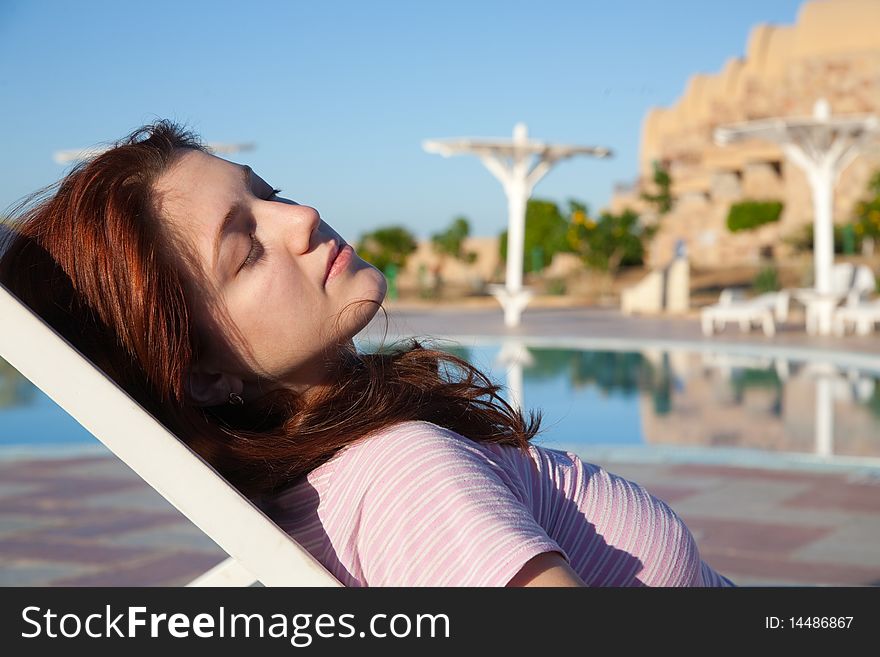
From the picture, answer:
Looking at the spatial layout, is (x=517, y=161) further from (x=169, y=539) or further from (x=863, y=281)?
(x=169, y=539)

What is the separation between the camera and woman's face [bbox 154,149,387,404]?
106 centimetres

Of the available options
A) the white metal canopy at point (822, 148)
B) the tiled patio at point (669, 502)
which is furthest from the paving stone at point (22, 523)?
the white metal canopy at point (822, 148)

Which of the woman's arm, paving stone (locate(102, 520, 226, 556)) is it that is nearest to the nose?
the woman's arm

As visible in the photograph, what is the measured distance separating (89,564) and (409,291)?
2291cm

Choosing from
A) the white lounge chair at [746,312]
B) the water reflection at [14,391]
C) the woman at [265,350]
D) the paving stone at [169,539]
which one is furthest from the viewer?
the white lounge chair at [746,312]

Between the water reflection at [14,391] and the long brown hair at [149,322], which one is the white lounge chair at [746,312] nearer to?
the water reflection at [14,391]

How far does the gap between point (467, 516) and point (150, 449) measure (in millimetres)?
280

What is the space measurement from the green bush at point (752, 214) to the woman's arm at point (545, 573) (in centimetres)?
3328

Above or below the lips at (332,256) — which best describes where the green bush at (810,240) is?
above

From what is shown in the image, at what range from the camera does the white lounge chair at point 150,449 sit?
887 millimetres

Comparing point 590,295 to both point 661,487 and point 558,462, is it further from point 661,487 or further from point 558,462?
point 558,462

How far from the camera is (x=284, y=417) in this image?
1.17m

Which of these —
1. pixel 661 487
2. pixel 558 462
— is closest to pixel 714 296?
pixel 661 487

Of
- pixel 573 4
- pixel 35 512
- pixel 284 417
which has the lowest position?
pixel 35 512
